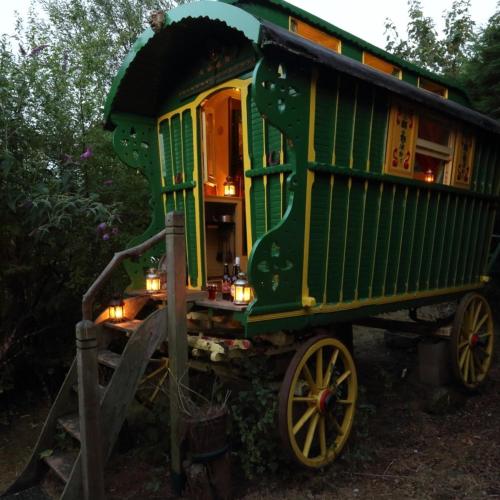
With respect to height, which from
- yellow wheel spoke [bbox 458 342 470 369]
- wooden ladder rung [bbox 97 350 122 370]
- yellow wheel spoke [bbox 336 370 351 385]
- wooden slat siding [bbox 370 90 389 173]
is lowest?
yellow wheel spoke [bbox 458 342 470 369]

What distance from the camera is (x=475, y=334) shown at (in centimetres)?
505

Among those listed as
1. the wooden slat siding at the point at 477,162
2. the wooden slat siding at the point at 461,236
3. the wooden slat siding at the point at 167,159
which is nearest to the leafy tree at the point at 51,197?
the wooden slat siding at the point at 167,159

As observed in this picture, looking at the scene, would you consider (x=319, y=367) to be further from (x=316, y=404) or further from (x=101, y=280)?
(x=101, y=280)

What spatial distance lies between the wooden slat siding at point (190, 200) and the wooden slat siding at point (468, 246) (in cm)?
306

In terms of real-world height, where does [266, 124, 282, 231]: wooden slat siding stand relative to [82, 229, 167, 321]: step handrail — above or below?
above

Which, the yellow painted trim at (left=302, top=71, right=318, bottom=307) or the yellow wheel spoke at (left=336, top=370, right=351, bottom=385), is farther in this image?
the yellow wheel spoke at (left=336, top=370, right=351, bottom=385)

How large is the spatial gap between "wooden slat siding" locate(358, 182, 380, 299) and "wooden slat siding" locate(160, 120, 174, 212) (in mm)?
2060

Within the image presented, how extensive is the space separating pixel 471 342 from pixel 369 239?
2.31 m

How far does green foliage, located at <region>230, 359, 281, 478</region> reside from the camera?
10.2 ft

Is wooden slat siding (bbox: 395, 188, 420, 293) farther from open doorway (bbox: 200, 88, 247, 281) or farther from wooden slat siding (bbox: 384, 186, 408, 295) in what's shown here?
open doorway (bbox: 200, 88, 247, 281)

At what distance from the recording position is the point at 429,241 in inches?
172

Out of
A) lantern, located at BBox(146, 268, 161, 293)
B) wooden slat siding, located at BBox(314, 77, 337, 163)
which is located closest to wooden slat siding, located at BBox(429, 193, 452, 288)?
wooden slat siding, located at BBox(314, 77, 337, 163)

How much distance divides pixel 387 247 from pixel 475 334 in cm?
214

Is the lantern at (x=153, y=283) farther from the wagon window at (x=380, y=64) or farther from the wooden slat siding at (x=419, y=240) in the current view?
the wagon window at (x=380, y=64)
